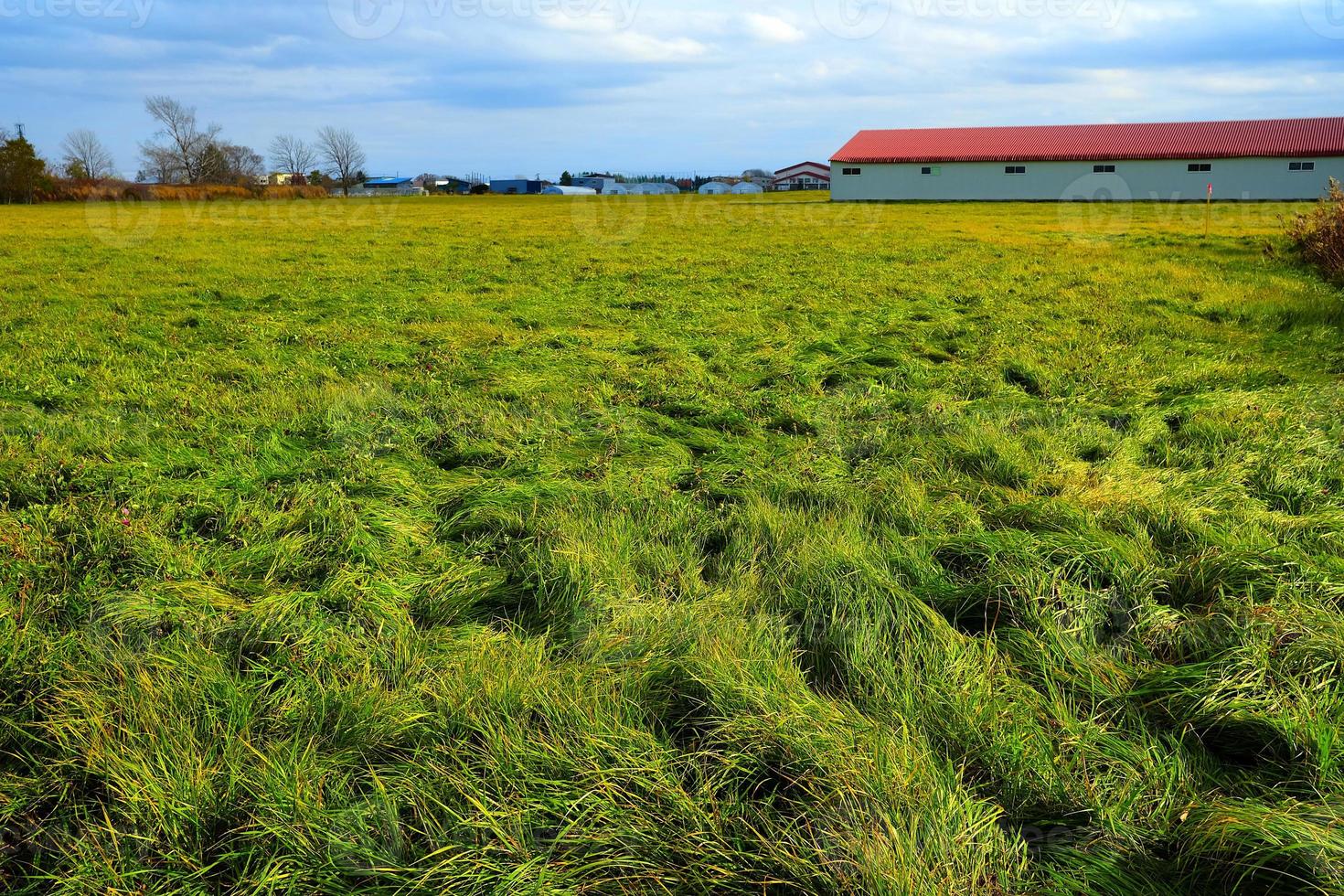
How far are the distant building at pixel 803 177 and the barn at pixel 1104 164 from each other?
34692mm

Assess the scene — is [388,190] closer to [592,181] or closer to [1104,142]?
[592,181]

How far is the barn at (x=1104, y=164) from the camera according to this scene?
1563 inches

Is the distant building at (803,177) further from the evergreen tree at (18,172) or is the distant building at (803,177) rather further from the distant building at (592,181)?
the evergreen tree at (18,172)

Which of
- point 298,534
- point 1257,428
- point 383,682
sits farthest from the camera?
point 1257,428

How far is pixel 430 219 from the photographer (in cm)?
2712

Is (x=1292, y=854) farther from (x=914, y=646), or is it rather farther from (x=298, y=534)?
(x=298, y=534)

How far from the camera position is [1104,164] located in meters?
41.9

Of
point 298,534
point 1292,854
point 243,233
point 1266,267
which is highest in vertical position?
point 243,233

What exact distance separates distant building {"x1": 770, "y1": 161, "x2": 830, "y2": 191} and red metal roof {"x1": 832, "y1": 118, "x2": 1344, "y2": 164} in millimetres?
33175

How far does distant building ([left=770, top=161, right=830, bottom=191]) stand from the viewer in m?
80.4

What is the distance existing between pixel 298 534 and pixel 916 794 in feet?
8.78

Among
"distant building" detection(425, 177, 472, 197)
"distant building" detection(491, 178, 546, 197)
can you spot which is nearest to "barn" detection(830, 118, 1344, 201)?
"distant building" detection(425, 177, 472, 197)

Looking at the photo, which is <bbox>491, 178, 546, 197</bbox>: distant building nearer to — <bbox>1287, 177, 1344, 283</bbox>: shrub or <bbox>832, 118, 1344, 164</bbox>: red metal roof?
<bbox>832, 118, 1344, 164</bbox>: red metal roof

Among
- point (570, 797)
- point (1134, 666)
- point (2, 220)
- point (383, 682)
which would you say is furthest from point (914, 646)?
point (2, 220)
